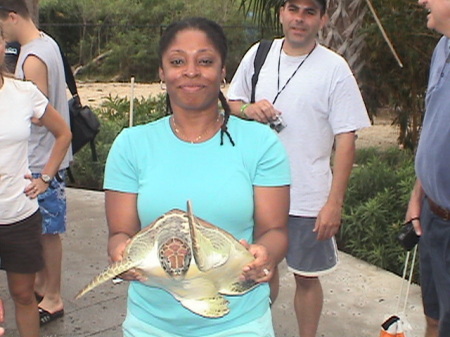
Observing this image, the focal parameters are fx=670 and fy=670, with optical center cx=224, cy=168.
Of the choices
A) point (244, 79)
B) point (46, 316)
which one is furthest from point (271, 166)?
point (46, 316)

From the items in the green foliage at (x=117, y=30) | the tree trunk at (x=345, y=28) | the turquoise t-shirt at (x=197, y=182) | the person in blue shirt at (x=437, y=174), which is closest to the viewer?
the turquoise t-shirt at (x=197, y=182)

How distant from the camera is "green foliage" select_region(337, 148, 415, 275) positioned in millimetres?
4662

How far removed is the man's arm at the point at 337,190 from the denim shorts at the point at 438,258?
35 centimetres

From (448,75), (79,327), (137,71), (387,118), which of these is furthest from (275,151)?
(137,71)

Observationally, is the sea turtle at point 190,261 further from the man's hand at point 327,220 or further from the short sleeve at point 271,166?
the man's hand at point 327,220

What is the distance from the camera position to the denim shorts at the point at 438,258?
2371 millimetres

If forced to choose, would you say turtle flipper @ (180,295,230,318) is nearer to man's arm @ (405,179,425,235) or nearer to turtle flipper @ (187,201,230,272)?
turtle flipper @ (187,201,230,272)

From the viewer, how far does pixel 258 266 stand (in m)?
1.59

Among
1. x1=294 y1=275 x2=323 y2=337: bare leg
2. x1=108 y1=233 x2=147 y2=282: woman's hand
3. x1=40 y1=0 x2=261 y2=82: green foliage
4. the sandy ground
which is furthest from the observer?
x1=40 y1=0 x2=261 y2=82: green foliage

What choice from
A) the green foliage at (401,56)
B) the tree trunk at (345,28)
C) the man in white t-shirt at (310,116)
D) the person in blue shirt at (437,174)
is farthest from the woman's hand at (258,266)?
the green foliage at (401,56)

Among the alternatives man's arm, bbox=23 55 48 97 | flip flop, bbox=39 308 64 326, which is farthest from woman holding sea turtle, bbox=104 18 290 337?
flip flop, bbox=39 308 64 326

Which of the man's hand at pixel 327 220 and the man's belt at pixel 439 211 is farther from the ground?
the man's belt at pixel 439 211

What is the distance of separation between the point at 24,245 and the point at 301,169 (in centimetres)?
116

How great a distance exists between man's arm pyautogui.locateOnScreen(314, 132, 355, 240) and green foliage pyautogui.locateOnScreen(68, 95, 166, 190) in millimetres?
4099
